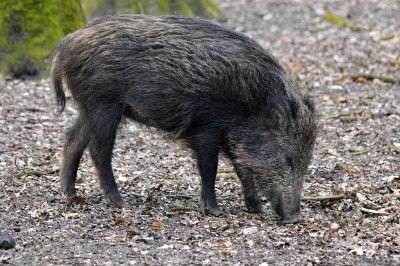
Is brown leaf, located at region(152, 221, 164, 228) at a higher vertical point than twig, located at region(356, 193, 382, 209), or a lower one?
lower

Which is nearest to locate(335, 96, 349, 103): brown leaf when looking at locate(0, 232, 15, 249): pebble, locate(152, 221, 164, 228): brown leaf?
locate(152, 221, 164, 228): brown leaf

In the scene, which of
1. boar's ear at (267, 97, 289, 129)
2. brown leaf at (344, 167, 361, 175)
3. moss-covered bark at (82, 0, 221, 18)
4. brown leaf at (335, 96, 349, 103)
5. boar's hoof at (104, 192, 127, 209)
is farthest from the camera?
moss-covered bark at (82, 0, 221, 18)

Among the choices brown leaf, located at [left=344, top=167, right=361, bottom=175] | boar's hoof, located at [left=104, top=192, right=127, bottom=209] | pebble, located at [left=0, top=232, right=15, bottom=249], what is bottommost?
boar's hoof, located at [left=104, top=192, right=127, bottom=209]

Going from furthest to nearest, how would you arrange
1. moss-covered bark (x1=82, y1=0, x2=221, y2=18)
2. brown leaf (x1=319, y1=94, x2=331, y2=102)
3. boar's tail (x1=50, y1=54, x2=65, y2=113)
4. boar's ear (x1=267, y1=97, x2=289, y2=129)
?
moss-covered bark (x1=82, y1=0, x2=221, y2=18) → brown leaf (x1=319, y1=94, x2=331, y2=102) → boar's tail (x1=50, y1=54, x2=65, y2=113) → boar's ear (x1=267, y1=97, x2=289, y2=129)

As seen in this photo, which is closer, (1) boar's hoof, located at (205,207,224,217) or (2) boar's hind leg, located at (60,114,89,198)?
(1) boar's hoof, located at (205,207,224,217)

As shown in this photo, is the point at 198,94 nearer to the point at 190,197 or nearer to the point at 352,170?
the point at 190,197

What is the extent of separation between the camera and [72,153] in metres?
7.26

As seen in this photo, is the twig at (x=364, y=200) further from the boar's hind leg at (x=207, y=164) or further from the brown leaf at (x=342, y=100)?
the brown leaf at (x=342, y=100)

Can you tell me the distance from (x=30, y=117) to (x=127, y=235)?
3.86 m

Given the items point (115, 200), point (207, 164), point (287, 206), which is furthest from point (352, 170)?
point (115, 200)

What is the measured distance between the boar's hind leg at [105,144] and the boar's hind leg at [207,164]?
70 cm

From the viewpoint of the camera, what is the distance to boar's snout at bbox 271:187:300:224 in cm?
654

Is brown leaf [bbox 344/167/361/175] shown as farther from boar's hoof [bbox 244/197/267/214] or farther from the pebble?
the pebble

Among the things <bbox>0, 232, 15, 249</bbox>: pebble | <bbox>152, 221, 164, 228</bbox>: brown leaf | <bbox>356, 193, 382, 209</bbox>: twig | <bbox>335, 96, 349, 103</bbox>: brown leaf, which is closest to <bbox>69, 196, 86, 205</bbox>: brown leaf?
<bbox>152, 221, 164, 228</bbox>: brown leaf
